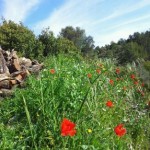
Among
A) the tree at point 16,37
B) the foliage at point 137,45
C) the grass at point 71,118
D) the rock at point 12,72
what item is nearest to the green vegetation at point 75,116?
the grass at point 71,118

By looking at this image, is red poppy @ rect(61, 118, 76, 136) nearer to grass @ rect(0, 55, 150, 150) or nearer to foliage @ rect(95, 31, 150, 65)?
grass @ rect(0, 55, 150, 150)

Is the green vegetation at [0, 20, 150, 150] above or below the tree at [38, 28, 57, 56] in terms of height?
Answer: below

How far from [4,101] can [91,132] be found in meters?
3.01

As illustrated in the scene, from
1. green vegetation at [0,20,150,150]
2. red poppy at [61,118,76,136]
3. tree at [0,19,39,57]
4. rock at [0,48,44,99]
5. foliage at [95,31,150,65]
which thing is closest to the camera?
red poppy at [61,118,76,136]

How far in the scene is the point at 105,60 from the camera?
13.5m

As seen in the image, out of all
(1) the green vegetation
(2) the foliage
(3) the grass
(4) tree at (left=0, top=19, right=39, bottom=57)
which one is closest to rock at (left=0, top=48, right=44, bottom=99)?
(1) the green vegetation

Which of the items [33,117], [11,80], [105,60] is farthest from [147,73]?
[33,117]

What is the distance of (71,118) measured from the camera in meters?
5.79

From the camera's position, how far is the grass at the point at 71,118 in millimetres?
5195

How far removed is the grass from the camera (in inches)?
205

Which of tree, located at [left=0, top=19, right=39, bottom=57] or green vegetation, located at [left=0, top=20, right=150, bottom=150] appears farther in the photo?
tree, located at [left=0, top=19, right=39, bottom=57]

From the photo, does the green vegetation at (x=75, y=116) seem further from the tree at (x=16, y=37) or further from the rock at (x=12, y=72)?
the tree at (x=16, y=37)

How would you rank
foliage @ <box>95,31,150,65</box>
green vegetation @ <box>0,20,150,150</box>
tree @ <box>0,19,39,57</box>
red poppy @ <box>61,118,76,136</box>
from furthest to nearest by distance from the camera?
foliage @ <box>95,31,150,65</box> → tree @ <box>0,19,39,57</box> → green vegetation @ <box>0,20,150,150</box> → red poppy @ <box>61,118,76,136</box>

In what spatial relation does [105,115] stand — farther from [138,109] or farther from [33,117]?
[138,109]
